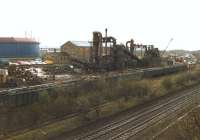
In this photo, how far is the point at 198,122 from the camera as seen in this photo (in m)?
17.0

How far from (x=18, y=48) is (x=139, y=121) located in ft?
152

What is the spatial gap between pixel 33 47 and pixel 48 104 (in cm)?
4780

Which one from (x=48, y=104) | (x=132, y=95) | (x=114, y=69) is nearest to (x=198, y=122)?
(x=48, y=104)

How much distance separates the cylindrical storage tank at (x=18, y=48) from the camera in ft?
214

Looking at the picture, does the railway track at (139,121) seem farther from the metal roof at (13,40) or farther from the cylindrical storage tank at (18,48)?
the metal roof at (13,40)

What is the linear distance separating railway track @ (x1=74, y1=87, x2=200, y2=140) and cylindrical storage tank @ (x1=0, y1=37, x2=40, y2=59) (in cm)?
3727

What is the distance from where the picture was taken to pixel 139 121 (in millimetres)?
25672

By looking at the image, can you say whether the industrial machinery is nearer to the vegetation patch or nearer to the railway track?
the vegetation patch

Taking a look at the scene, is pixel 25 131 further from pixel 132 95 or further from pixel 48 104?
pixel 132 95

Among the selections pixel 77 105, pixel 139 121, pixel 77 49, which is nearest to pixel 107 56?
pixel 77 49

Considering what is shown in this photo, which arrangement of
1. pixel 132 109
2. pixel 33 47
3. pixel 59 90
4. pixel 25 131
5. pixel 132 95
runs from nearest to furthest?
pixel 25 131, pixel 59 90, pixel 132 109, pixel 132 95, pixel 33 47

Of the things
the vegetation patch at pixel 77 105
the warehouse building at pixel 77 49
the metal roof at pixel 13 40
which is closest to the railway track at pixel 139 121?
the vegetation patch at pixel 77 105

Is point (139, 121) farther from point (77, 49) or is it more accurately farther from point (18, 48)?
point (18, 48)

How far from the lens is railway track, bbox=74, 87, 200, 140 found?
21484 millimetres
